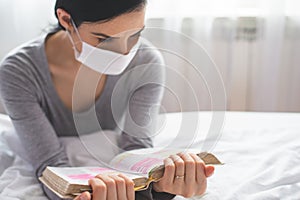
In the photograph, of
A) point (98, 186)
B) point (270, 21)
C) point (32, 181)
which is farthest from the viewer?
point (270, 21)

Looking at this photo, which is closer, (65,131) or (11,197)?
(11,197)

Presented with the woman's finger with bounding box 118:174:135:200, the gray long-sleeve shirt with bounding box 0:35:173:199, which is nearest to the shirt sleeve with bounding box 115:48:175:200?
the gray long-sleeve shirt with bounding box 0:35:173:199

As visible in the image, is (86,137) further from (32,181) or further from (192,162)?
(192,162)

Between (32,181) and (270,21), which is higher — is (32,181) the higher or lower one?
the lower one

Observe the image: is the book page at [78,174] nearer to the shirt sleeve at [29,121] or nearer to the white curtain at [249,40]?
the shirt sleeve at [29,121]

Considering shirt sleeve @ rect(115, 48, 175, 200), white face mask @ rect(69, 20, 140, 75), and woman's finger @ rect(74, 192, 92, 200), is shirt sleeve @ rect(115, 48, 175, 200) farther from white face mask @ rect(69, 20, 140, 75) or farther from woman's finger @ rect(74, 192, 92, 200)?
woman's finger @ rect(74, 192, 92, 200)

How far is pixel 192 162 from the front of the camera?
0.91 meters

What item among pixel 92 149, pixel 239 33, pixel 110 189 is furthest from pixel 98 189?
pixel 239 33

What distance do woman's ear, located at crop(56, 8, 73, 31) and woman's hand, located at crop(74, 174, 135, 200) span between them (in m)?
0.36

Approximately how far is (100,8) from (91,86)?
0.67ft

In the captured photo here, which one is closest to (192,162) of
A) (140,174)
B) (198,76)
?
(140,174)

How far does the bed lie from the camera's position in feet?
3.18

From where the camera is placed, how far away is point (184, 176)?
0.92 metres

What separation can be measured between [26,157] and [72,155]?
99 millimetres
